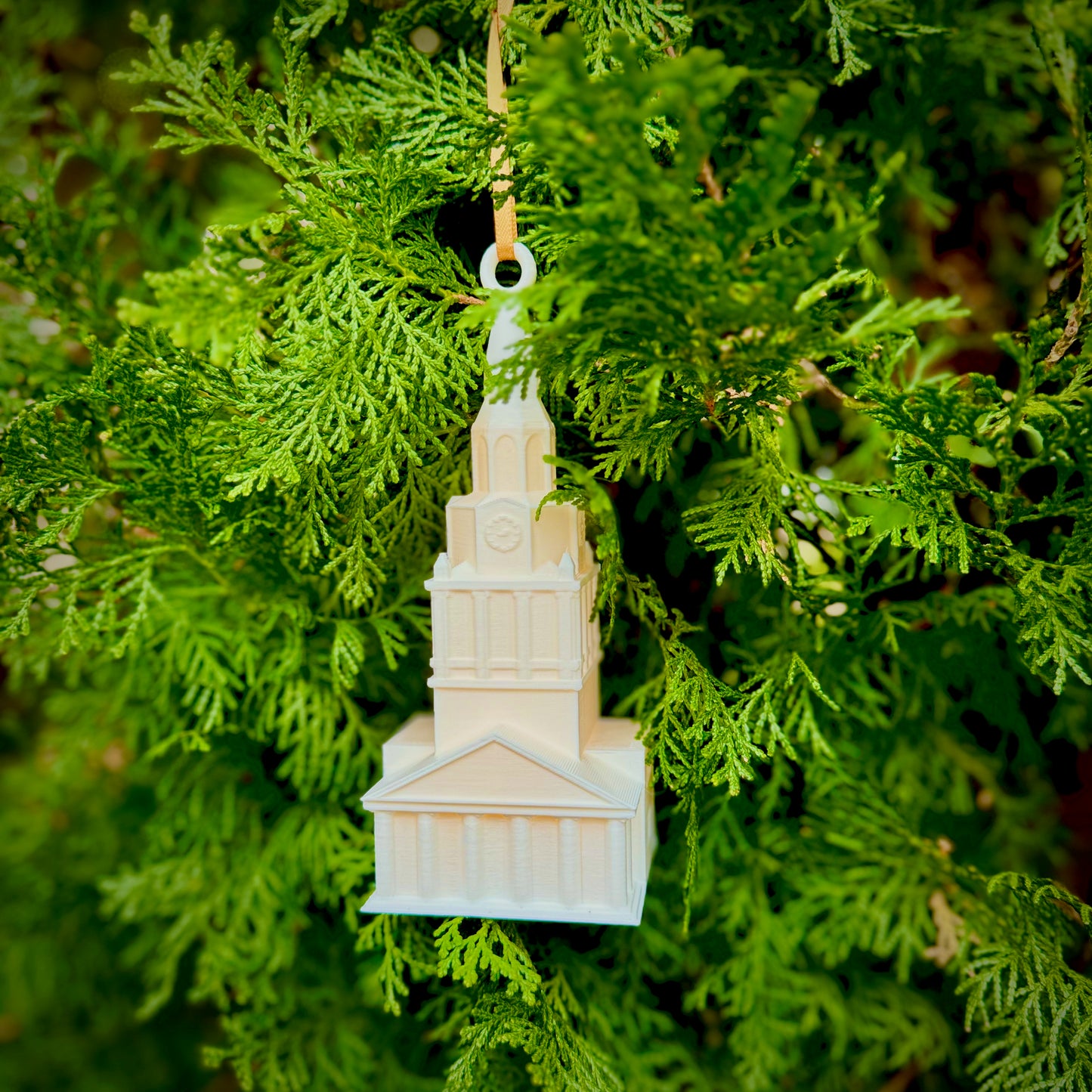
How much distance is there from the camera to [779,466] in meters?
0.71

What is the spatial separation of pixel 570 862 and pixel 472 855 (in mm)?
76

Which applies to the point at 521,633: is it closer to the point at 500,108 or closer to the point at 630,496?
the point at 630,496

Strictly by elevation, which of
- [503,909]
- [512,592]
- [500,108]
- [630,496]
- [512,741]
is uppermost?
[500,108]

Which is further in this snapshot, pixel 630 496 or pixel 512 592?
pixel 630 496

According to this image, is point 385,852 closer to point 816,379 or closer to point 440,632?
point 440,632

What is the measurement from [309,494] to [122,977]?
3.36ft

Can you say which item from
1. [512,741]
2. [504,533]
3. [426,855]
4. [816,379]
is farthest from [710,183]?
[426,855]

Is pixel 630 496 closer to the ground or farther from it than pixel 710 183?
closer to the ground

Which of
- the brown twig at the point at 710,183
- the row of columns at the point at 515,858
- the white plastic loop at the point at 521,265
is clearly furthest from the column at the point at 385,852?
the brown twig at the point at 710,183

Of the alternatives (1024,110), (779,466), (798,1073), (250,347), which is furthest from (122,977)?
(1024,110)

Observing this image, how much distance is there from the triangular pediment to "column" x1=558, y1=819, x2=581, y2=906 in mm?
28

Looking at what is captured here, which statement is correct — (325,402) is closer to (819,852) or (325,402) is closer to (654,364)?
(654,364)

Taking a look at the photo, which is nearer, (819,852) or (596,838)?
(596,838)

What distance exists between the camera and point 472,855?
70cm
